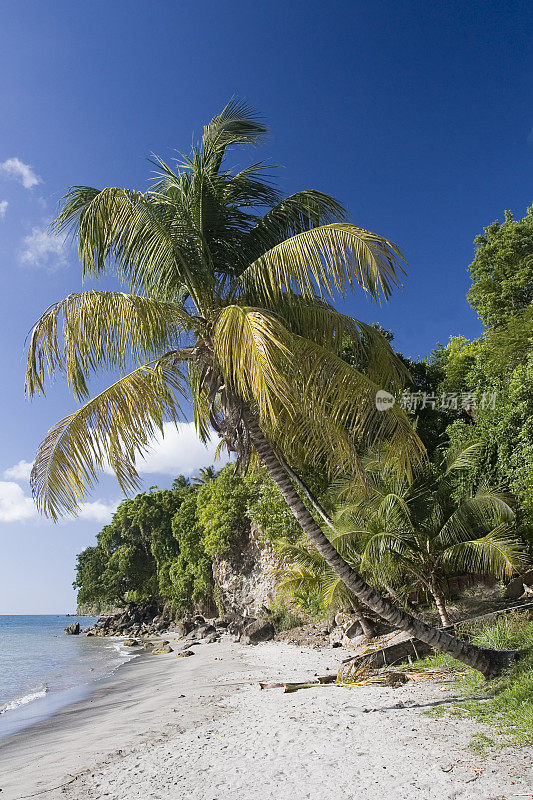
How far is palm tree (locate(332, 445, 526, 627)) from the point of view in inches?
367

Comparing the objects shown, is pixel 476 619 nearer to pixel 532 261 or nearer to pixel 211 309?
pixel 211 309

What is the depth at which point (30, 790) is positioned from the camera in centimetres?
510

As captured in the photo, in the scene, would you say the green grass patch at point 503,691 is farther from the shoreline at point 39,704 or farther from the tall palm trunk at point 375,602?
the shoreline at point 39,704

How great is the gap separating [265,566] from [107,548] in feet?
80.8

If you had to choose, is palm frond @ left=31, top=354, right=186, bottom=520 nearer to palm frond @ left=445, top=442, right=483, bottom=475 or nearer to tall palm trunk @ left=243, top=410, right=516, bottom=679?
tall palm trunk @ left=243, top=410, right=516, bottom=679

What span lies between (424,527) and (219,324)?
6771 millimetres

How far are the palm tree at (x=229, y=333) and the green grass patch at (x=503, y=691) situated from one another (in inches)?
12.5

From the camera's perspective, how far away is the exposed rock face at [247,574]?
21.7 meters

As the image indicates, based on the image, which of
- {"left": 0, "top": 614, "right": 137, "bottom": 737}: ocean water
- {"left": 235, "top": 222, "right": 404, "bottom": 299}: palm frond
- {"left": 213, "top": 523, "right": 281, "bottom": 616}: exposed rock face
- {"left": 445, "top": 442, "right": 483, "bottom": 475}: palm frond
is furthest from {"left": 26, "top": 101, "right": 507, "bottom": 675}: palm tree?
{"left": 213, "top": 523, "right": 281, "bottom": 616}: exposed rock face

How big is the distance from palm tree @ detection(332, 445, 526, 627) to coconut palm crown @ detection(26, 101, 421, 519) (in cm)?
292
